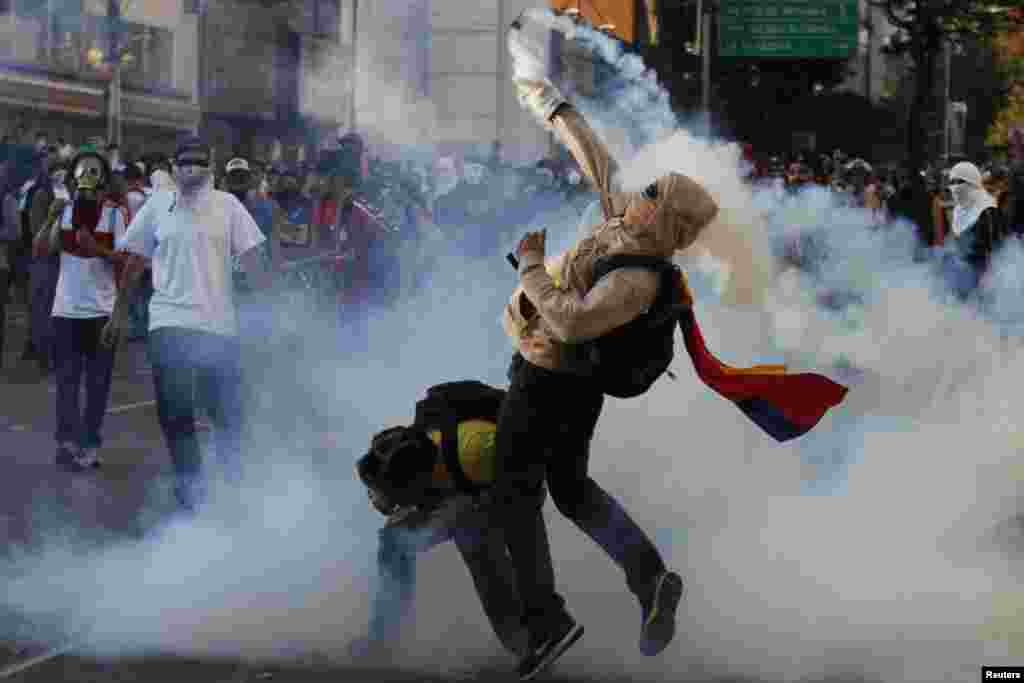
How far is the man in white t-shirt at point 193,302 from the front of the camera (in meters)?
8.43

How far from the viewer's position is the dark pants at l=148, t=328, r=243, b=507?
8430 mm

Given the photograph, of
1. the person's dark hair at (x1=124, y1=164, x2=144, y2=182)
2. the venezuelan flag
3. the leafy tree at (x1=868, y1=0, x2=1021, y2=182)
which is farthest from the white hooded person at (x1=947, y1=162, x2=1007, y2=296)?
the leafy tree at (x1=868, y1=0, x2=1021, y2=182)

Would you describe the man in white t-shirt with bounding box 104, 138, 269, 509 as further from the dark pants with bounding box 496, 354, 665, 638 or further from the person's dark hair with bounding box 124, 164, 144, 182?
→ the person's dark hair with bounding box 124, 164, 144, 182

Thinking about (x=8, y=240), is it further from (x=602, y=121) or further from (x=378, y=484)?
(x=378, y=484)

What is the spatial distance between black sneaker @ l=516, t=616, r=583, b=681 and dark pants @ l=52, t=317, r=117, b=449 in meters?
5.27

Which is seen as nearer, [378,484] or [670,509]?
[378,484]

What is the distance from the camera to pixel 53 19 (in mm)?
21578

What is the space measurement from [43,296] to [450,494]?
29.8ft

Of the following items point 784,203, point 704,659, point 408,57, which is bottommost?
point 704,659

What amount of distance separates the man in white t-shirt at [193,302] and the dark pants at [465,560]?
242 cm

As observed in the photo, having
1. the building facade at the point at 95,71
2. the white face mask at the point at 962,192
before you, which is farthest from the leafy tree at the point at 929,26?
the white face mask at the point at 962,192

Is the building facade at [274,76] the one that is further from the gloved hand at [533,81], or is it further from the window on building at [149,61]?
the gloved hand at [533,81]

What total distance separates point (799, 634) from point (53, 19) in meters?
16.9

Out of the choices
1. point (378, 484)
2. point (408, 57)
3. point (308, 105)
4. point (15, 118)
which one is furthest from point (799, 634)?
point (15, 118)
